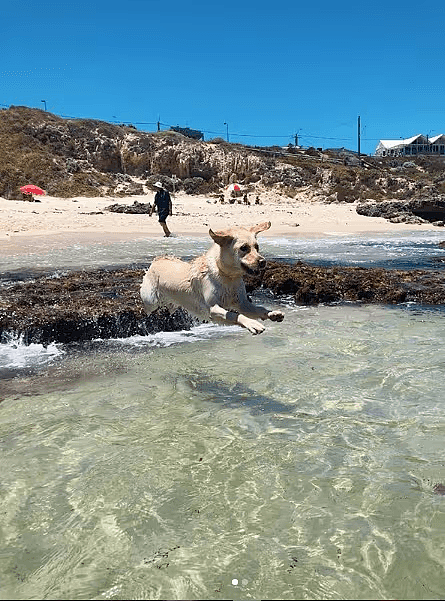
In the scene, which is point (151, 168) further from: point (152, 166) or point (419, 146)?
point (419, 146)

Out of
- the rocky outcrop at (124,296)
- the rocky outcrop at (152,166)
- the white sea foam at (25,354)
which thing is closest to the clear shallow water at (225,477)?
the white sea foam at (25,354)

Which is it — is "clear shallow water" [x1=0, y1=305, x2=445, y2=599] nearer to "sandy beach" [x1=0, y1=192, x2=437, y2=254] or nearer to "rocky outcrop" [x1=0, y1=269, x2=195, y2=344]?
"rocky outcrop" [x1=0, y1=269, x2=195, y2=344]

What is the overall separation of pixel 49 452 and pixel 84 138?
142ft

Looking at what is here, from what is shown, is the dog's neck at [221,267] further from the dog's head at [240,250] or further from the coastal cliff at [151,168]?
the coastal cliff at [151,168]

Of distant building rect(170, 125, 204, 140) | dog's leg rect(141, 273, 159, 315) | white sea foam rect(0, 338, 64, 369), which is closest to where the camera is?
dog's leg rect(141, 273, 159, 315)

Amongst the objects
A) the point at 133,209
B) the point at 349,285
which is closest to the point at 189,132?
the point at 133,209

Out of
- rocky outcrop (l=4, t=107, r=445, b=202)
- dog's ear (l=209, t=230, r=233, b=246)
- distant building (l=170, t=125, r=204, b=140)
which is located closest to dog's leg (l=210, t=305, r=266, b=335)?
dog's ear (l=209, t=230, r=233, b=246)

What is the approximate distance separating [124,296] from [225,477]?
20.1ft

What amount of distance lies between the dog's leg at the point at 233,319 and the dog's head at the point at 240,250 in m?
0.44

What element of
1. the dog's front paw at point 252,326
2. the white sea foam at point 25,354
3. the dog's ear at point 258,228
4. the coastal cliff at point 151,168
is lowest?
the white sea foam at point 25,354

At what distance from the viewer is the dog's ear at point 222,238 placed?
18.2 feet

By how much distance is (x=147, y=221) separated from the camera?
26.2 metres

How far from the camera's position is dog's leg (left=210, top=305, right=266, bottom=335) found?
213 inches

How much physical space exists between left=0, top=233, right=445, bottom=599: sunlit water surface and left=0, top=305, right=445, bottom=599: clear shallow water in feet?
0.05
